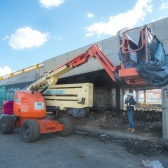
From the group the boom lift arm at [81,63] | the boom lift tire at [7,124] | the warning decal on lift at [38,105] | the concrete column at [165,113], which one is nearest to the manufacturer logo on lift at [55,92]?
the boom lift arm at [81,63]

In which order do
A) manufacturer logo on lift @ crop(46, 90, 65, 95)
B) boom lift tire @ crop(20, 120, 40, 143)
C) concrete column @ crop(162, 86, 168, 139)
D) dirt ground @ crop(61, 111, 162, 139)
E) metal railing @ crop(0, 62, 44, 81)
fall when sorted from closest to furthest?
1. boom lift tire @ crop(20, 120, 40, 143)
2. concrete column @ crop(162, 86, 168, 139)
3. manufacturer logo on lift @ crop(46, 90, 65, 95)
4. dirt ground @ crop(61, 111, 162, 139)
5. metal railing @ crop(0, 62, 44, 81)

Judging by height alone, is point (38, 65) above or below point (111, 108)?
above

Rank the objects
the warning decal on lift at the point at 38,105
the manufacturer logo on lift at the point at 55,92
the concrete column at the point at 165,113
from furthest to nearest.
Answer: the manufacturer logo on lift at the point at 55,92 < the warning decal on lift at the point at 38,105 < the concrete column at the point at 165,113

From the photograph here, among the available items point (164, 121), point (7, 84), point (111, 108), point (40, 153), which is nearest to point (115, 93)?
point (111, 108)

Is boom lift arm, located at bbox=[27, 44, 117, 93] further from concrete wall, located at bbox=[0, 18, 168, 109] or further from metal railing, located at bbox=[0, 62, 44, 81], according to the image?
metal railing, located at bbox=[0, 62, 44, 81]

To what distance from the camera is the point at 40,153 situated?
17.4 ft

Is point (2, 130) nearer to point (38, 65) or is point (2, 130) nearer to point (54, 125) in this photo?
point (54, 125)

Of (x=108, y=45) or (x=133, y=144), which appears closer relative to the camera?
(x=133, y=144)

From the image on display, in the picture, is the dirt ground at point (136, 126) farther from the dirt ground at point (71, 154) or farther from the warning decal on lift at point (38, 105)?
the warning decal on lift at point (38, 105)

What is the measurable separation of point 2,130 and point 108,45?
20.9 feet

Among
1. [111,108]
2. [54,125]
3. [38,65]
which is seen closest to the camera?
[54,125]

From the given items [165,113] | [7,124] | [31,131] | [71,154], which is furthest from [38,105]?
[165,113]

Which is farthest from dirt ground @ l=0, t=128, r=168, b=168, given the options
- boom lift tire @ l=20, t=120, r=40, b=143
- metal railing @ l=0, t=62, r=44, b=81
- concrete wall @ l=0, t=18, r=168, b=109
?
metal railing @ l=0, t=62, r=44, b=81

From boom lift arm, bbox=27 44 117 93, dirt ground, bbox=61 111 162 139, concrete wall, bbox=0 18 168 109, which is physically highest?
concrete wall, bbox=0 18 168 109
